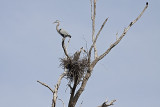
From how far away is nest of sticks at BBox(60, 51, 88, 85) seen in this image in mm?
8352

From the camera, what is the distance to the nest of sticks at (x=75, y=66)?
27.4 ft

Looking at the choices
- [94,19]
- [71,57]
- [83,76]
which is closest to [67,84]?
[83,76]

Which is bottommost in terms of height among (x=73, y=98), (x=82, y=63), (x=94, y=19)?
(x=73, y=98)

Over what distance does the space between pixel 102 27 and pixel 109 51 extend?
1.89 feet

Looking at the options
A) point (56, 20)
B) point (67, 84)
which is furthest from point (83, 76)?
point (56, 20)

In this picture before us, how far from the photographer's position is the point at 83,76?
823 centimetres

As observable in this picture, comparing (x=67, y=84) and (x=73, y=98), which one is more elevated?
(x=67, y=84)

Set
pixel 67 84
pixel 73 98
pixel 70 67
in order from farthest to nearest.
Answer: pixel 70 67 < pixel 67 84 < pixel 73 98

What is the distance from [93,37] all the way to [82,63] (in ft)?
2.33

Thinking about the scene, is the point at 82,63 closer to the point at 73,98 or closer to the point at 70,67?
the point at 70,67

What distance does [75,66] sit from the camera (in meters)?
8.57

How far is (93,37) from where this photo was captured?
8.27 m

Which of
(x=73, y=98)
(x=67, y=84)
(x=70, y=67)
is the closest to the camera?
(x=73, y=98)

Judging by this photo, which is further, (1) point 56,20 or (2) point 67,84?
(1) point 56,20
